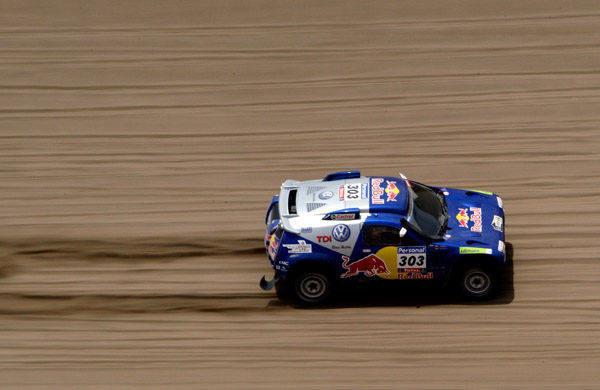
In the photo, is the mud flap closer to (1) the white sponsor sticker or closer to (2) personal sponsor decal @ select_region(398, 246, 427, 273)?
(1) the white sponsor sticker

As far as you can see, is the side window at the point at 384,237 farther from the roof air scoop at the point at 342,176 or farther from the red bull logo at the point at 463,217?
the roof air scoop at the point at 342,176

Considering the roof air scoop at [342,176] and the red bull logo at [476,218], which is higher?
the roof air scoop at [342,176]

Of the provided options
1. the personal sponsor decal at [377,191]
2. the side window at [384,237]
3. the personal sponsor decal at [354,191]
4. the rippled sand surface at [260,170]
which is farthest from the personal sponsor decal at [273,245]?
the personal sponsor decal at [377,191]

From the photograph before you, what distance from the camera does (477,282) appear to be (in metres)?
11.4

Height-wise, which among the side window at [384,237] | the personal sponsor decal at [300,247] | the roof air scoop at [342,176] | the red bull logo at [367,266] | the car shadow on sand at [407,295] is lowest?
the car shadow on sand at [407,295]

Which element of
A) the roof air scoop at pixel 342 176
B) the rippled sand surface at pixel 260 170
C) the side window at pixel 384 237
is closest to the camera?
the rippled sand surface at pixel 260 170

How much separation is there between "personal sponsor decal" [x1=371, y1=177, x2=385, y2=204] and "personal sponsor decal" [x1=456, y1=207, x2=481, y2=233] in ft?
3.76

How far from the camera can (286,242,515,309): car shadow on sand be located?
37.7 feet

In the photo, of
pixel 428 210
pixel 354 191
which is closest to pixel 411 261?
pixel 428 210

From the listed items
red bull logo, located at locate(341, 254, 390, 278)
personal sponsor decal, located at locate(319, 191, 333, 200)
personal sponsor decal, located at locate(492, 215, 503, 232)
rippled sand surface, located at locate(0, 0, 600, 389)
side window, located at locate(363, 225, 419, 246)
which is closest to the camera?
rippled sand surface, located at locate(0, 0, 600, 389)

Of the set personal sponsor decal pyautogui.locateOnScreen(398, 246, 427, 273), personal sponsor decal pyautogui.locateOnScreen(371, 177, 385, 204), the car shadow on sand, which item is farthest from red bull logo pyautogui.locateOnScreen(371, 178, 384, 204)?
the car shadow on sand

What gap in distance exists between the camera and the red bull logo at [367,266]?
1115 cm

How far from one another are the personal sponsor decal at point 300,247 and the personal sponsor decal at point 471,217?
2.11m

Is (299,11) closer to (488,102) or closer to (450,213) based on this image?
(488,102)
